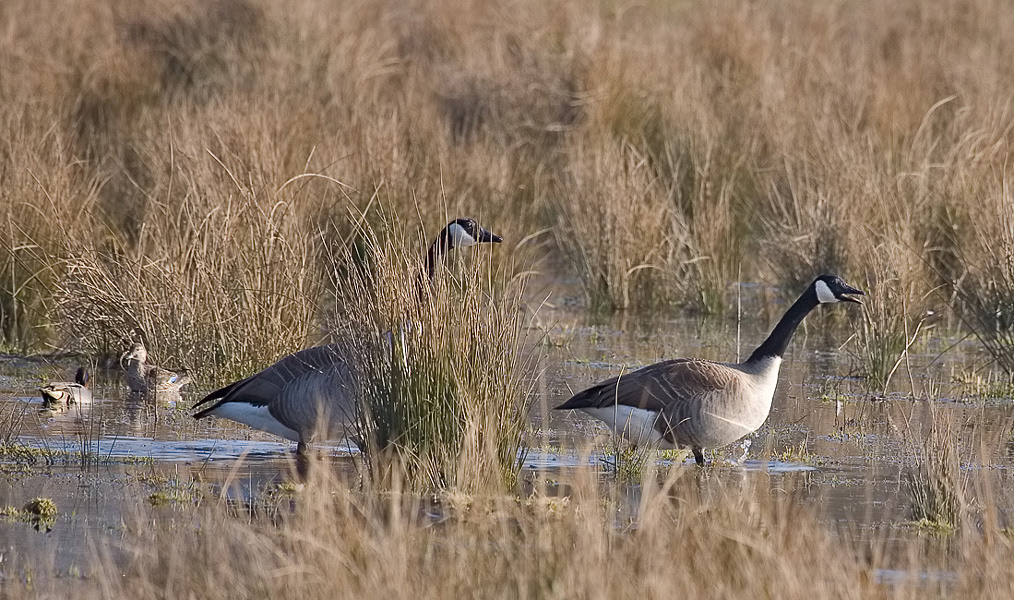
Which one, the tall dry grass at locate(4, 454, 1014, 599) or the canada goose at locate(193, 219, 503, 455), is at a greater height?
the canada goose at locate(193, 219, 503, 455)

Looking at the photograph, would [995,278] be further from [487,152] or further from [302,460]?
[487,152]

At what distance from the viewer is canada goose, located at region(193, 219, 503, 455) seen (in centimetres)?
828

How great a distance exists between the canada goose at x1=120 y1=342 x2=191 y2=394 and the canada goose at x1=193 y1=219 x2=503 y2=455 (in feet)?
4.97

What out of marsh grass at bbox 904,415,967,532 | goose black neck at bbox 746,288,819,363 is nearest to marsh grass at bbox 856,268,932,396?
goose black neck at bbox 746,288,819,363

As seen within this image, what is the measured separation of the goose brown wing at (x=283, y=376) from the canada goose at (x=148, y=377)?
163cm

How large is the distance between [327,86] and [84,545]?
13402 mm

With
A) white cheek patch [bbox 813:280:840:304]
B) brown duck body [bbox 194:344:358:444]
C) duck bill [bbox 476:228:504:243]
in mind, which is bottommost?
brown duck body [bbox 194:344:358:444]

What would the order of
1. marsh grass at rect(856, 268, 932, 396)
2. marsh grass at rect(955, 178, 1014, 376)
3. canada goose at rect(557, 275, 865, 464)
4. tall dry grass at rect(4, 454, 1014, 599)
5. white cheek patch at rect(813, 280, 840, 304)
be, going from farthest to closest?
1. marsh grass at rect(856, 268, 932, 396)
2. marsh grass at rect(955, 178, 1014, 376)
3. white cheek patch at rect(813, 280, 840, 304)
4. canada goose at rect(557, 275, 865, 464)
5. tall dry grass at rect(4, 454, 1014, 599)

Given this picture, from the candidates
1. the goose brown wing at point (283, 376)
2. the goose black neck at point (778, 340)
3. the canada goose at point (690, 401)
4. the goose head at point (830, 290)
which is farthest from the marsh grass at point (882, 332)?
the goose brown wing at point (283, 376)

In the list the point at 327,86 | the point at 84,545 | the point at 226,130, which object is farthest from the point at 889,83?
the point at 84,545

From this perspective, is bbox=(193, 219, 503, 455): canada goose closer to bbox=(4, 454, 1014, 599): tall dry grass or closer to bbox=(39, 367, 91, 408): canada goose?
bbox=(39, 367, 91, 408): canada goose

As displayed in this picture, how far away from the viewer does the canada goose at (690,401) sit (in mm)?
8633

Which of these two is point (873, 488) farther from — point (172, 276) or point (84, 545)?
point (172, 276)

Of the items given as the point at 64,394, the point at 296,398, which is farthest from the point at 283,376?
the point at 64,394
